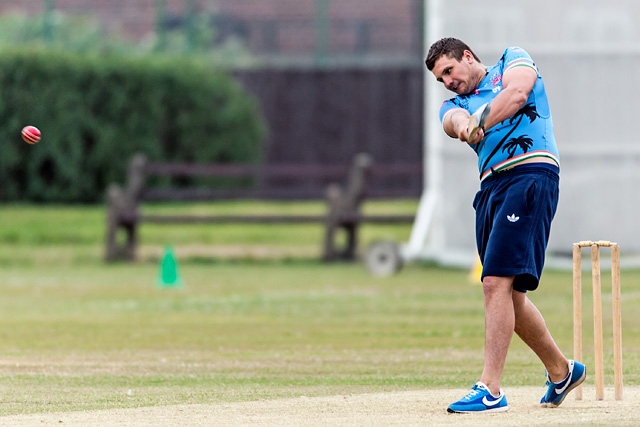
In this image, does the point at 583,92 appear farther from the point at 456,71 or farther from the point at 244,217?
the point at 456,71

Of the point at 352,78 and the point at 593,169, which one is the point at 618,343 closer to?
→ the point at 593,169

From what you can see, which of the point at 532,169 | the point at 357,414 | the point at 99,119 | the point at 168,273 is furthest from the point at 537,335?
the point at 99,119

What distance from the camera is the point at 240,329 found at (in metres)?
12.8

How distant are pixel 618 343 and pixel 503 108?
61.7 inches

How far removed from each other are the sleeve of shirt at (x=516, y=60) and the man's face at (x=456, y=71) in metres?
0.18

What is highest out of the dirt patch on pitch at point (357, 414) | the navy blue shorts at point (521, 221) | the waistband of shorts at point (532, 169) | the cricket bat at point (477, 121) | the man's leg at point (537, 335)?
the cricket bat at point (477, 121)

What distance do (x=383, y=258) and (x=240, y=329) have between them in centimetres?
666

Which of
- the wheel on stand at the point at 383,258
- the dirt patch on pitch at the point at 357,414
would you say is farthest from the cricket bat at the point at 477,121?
the wheel on stand at the point at 383,258

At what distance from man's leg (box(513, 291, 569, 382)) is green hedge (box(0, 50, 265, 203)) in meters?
19.0

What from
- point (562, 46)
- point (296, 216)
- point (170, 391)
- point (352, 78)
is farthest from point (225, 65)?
point (170, 391)

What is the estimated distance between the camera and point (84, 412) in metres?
7.73

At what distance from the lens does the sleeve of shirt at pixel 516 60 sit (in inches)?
295

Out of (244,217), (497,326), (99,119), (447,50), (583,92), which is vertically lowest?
(244,217)

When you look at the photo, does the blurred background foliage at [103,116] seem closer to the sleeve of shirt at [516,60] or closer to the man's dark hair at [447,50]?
the man's dark hair at [447,50]
